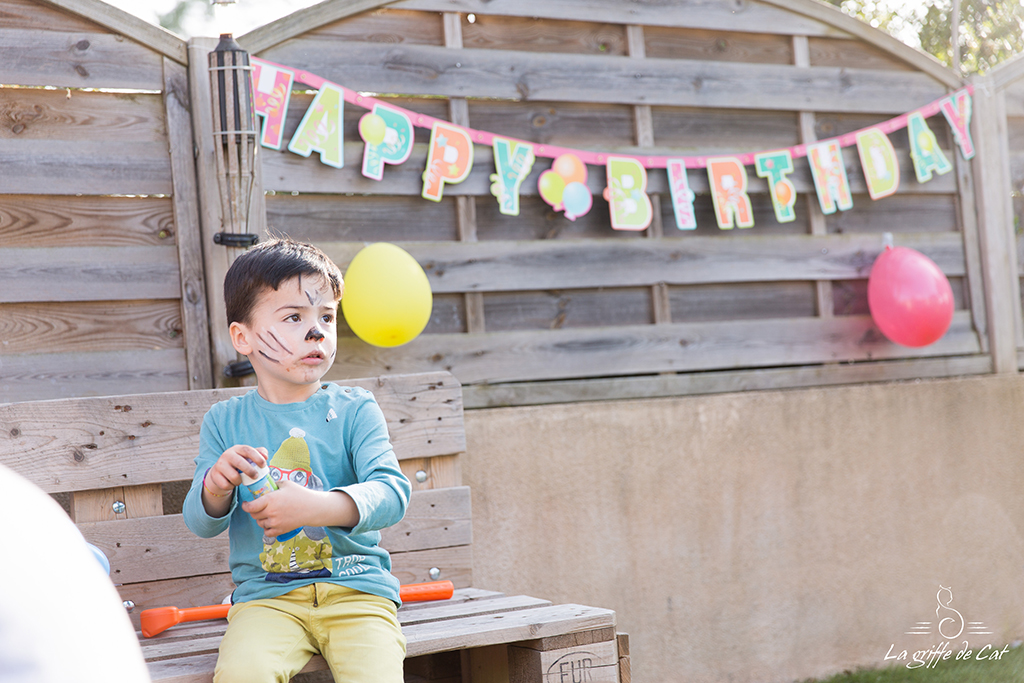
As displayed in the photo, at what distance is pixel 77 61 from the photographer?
2.92 m

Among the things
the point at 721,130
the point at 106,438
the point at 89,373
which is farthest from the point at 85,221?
the point at 721,130

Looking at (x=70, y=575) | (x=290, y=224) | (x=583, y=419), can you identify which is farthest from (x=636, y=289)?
(x=70, y=575)

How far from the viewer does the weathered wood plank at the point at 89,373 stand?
283 cm

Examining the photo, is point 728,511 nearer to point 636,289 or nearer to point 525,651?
point 636,289

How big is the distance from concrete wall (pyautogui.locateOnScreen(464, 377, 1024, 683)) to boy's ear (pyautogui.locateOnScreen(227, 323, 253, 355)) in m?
1.38

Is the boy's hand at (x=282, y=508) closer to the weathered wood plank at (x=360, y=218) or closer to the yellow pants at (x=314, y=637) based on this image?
the yellow pants at (x=314, y=637)

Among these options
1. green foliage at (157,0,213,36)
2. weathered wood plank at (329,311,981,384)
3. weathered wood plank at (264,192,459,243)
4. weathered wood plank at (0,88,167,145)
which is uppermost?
green foliage at (157,0,213,36)

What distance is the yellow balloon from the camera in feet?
9.81

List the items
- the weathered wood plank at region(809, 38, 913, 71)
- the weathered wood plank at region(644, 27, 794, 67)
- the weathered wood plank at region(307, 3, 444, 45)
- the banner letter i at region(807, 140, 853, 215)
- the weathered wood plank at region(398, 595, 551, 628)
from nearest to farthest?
1. the weathered wood plank at region(398, 595, 551, 628)
2. the weathered wood plank at region(307, 3, 444, 45)
3. the weathered wood plank at region(644, 27, 794, 67)
4. the banner letter i at region(807, 140, 853, 215)
5. the weathered wood plank at region(809, 38, 913, 71)

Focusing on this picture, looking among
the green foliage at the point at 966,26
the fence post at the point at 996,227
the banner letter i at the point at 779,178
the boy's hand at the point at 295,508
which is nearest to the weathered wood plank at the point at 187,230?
the boy's hand at the point at 295,508

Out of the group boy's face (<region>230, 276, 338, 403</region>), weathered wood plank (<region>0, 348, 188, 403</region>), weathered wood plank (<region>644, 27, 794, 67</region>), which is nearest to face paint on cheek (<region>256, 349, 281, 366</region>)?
boy's face (<region>230, 276, 338, 403</region>)

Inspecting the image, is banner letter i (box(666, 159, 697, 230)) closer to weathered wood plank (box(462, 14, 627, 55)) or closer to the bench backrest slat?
weathered wood plank (box(462, 14, 627, 55))

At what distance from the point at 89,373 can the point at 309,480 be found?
1299 millimetres

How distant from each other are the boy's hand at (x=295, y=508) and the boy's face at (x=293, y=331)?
29 cm
